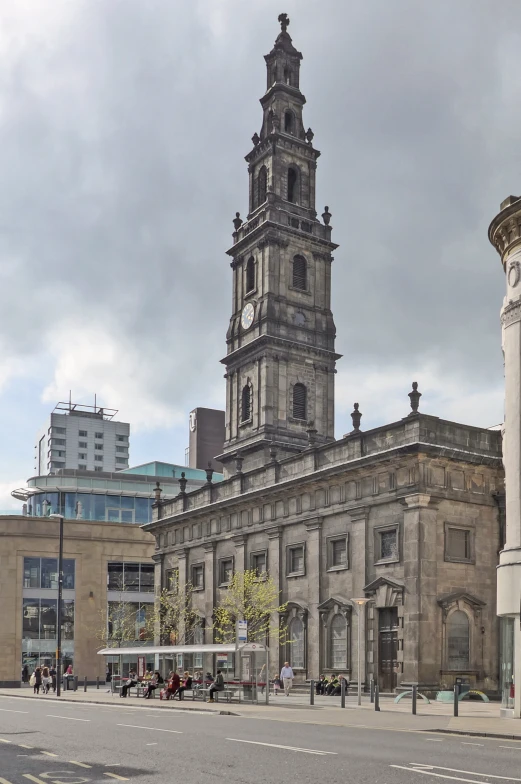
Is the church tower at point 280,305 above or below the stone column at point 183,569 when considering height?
above

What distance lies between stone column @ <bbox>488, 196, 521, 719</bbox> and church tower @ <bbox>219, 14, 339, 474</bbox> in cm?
3418

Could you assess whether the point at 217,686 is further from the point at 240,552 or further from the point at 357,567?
the point at 240,552

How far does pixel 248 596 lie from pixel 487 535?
573 inches

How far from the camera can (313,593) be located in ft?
162

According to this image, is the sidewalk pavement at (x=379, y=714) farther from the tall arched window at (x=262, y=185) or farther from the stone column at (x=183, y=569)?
the tall arched window at (x=262, y=185)

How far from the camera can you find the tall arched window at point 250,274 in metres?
71.2

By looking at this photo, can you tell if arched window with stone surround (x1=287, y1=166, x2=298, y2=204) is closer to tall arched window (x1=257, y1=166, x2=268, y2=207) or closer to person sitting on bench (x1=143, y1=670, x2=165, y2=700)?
tall arched window (x1=257, y1=166, x2=268, y2=207)

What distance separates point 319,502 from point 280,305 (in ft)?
71.5

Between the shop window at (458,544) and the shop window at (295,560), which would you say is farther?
the shop window at (295,560)

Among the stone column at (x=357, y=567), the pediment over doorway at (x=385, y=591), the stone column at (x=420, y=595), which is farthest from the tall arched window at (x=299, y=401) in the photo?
the stone column at (x=420, y=595)

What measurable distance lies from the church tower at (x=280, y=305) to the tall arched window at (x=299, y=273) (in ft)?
0.24

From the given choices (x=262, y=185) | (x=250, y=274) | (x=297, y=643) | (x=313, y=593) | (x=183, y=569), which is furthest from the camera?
(x=262, y=185)

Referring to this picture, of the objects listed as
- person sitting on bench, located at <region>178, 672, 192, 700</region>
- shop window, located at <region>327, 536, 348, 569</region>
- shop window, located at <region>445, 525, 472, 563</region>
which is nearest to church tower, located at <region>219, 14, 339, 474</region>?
shop window, located at <region>327, 536, 348, 569</region>

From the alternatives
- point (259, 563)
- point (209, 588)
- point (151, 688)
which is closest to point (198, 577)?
point (209, 588)
